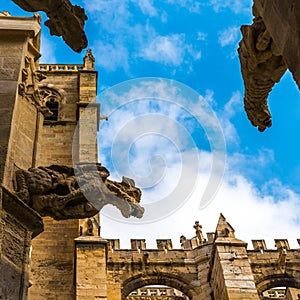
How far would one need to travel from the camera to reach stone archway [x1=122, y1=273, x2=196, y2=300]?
52.0 ft

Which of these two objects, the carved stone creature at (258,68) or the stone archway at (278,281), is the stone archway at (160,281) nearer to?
the stone archway at (278,281)

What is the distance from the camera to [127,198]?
4.71 m

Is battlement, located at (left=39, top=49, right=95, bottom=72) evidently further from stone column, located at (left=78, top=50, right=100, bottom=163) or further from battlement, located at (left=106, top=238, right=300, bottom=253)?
battlement, located at (left=106, top=238, right=300, bottom=253)

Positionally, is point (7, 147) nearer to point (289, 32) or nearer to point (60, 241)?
point (289, 32)

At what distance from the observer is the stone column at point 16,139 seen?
12.1 feet

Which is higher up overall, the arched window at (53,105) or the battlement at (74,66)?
the battlement at (74,66)

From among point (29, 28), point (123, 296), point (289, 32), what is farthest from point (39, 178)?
point (123, 296)

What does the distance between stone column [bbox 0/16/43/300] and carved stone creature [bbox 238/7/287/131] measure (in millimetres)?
2069

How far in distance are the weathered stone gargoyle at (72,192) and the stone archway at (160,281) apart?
11575 mm

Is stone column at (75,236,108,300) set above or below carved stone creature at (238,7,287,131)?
above

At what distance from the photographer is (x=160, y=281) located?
16.3 metres

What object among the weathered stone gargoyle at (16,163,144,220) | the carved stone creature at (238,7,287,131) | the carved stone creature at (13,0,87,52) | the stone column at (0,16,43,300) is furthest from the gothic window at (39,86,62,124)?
the carved stone creature at (238,7,287,131)

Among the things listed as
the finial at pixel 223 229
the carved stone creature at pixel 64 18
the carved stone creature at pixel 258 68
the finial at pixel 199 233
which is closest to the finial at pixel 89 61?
the finial at pixel 223 229

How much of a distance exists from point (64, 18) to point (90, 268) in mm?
8637
